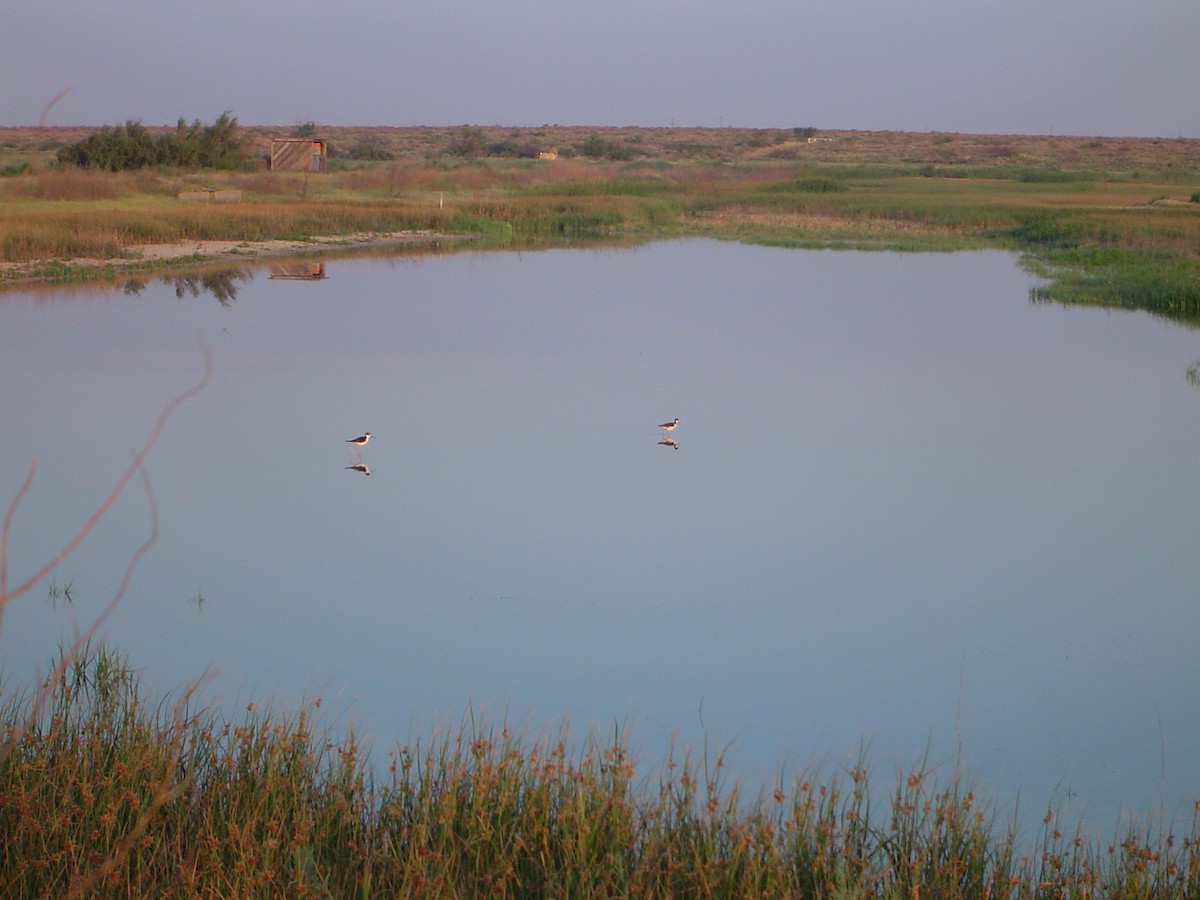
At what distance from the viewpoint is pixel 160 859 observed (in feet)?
10.1

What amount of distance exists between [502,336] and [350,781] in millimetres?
10145

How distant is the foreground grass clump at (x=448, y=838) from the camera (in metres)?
2.98

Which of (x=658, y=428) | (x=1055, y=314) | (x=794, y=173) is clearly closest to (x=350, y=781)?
(x=658, y=428)

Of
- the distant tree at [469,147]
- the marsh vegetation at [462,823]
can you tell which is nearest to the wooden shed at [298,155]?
the distant tree at [469,147]

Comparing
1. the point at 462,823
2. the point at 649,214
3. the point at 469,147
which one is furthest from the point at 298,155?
the point at 462,823

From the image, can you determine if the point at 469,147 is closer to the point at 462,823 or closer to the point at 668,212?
the point at 668,212

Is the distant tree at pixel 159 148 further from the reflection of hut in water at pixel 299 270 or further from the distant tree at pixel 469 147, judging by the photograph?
the distant tree at pixel 469 147

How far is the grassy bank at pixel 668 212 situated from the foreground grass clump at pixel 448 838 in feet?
15.7

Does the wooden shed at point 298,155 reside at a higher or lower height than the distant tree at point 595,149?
lower

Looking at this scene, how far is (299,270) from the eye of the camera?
18516 millimetres

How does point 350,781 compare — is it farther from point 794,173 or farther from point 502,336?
point 794,173

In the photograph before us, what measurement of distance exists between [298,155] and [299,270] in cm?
1942

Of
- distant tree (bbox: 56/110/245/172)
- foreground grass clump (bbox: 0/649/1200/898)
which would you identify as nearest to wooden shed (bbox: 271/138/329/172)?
distant tree (bbox: 56/110/245/172)

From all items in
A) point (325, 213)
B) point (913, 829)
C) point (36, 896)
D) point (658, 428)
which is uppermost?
point (325, 213)
